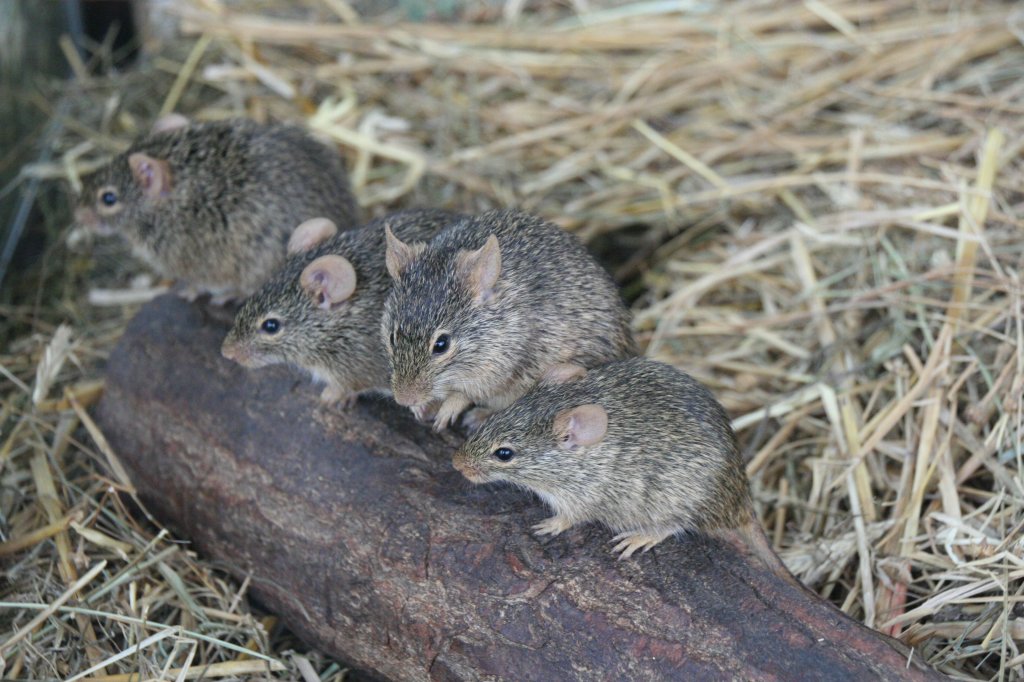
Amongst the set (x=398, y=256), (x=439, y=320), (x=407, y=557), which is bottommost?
(x=407, y=557)

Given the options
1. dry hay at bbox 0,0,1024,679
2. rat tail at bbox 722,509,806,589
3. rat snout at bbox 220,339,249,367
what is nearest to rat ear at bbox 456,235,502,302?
rat snout at bbox 220,339,249,367

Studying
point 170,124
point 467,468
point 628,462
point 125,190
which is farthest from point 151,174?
point 628,462

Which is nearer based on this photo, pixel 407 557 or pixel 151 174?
pixel 407 557

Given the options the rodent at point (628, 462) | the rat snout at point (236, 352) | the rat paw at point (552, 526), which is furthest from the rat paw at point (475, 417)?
the rat snout at point (236, 352)

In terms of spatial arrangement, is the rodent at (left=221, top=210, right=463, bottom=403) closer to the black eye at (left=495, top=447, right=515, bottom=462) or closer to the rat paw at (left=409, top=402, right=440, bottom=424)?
the rat paw at (left=409, top=402, right=440, bottom=424)

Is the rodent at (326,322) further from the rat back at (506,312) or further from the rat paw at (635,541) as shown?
the rat paw at (635,541)

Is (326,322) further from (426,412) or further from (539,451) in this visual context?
(539,451)

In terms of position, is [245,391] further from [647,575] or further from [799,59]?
[799,59]
